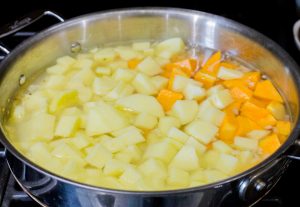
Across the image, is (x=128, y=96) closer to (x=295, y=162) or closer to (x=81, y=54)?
(x=81, y=54)

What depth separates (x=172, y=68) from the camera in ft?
4.33

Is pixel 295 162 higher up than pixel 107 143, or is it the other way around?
pixel 107 143

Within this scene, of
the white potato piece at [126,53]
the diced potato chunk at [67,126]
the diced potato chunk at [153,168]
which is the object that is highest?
the white potato piece at [126,53]

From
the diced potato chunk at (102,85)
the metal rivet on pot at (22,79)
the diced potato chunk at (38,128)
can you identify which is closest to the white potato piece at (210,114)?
the diced potato chunk at (102,85)

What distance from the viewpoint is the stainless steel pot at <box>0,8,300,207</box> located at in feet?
2.82

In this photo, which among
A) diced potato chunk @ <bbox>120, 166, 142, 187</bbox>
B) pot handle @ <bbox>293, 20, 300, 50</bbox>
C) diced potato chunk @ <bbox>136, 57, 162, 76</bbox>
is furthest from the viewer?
pot handle @ <bbox>293, 20, 300, 50</bbox>

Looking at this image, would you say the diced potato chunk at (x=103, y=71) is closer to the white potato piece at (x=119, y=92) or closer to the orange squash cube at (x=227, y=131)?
the white potato piece at (x=119, y=92)

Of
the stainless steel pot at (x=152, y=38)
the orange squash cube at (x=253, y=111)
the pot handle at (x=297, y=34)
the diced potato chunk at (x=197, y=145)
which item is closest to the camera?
the stainless steel pot at (x=152, y=38)

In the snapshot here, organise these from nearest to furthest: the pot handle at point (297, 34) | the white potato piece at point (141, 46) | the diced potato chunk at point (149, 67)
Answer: the diced potato chunk at point (149, 67) < the white potato piece at point (141, 46) < the pot handle at point (297, 34)

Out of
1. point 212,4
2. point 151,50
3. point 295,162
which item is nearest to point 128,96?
point 151,50

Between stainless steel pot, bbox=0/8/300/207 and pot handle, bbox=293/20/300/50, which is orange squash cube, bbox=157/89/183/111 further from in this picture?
pot handle, bbox=293/20/300/50

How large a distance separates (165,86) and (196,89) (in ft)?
0.28

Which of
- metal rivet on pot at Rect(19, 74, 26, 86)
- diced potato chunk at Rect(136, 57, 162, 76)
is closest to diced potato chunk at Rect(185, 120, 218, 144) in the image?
diced potato chunk at Rect(136, 57, 162, 76)

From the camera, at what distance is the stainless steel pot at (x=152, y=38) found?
2.82 ft
